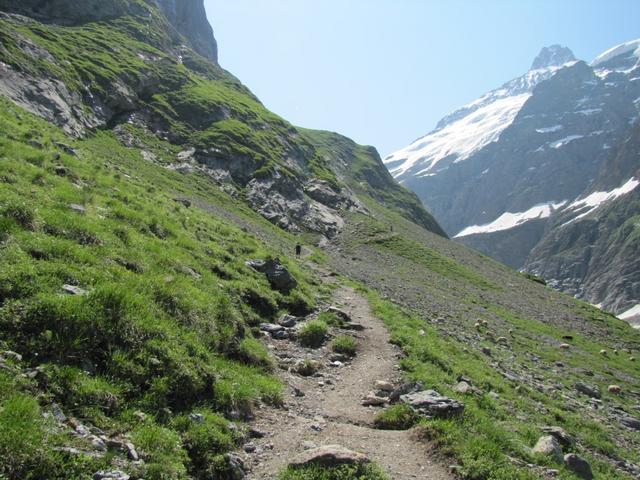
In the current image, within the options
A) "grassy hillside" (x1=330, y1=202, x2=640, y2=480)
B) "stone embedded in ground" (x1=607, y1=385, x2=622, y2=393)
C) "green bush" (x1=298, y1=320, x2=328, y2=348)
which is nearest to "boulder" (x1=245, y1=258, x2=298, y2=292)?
"green bush" (x1=298, y1=320, x2=328, y2=348)

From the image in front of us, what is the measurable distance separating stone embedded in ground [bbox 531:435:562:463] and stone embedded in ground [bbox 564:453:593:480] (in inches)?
10.8

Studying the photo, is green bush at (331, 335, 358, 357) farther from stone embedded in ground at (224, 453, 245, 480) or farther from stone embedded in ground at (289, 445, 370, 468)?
stone embedded in ground at (224, 453, 245, 480)

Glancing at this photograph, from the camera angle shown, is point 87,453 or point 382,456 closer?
point 87,453

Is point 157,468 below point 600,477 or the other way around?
below

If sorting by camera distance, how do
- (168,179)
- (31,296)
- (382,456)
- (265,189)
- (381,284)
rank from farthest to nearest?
(265,189)
(168,179)
(381,284)
(382,456)
(31,296)

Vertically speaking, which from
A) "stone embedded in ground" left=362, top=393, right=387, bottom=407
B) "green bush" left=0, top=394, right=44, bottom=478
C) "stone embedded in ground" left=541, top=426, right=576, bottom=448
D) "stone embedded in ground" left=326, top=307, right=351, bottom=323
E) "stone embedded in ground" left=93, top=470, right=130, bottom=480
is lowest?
"stone embedded in ground" left=93, top=470, right=130, bottom=480

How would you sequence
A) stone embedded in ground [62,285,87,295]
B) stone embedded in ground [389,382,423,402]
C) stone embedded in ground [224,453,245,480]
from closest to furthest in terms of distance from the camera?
stone embedded in ground [224,453,245,480] → stone embedded in ground [62,285,87,295] → stone embedded in ground [389,382,423,402]

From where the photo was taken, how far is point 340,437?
35.3 feet

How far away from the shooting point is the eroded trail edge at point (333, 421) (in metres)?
9.73

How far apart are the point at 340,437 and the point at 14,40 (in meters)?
75.9

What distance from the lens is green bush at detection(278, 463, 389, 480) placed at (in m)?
8.66

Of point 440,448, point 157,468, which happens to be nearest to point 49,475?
point 157,468

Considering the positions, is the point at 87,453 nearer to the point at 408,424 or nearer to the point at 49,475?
the point at 49,475

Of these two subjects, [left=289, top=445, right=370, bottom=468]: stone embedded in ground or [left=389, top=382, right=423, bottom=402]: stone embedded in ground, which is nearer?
[left=289, top=445, right=370, bottom=468]: stone embedded in ground
